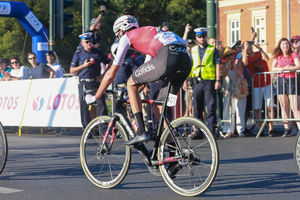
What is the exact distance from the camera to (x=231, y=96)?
1060 centimetres

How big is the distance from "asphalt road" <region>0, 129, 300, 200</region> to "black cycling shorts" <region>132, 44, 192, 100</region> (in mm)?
1119

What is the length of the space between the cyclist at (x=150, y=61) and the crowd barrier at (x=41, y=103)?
20.2ft

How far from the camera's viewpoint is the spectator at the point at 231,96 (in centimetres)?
1043

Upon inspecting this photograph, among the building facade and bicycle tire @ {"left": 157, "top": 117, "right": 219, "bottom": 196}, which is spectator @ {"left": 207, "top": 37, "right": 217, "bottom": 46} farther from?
the building facade

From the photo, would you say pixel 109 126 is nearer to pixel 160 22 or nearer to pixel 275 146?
pixel 275 146

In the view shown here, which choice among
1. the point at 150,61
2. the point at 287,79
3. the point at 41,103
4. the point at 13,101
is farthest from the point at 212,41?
the point at 150,61

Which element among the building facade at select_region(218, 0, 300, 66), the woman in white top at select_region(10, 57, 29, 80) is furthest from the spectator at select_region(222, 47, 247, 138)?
the building facade at select_region(218, 0, 300, 66)

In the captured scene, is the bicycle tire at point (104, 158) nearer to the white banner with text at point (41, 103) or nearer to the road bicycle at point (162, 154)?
the road bicycle at point (162, 154)

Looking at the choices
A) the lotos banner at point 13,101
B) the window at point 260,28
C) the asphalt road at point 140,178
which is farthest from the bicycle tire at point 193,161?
the window at point 260,28

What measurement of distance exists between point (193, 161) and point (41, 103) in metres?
7.73

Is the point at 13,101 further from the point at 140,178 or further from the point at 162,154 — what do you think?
the point at 162,154

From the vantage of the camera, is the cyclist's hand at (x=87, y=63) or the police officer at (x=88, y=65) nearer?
the cyclist's hand at (x=87, y=63)

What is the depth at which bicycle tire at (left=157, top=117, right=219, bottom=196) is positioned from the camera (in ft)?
14.1

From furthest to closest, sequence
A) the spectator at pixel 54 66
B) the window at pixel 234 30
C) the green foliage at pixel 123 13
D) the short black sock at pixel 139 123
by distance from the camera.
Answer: the window at pixel 234 30 < the green foliage at pixel 123 13 < the spectator at pixel 54 66 < the short black sock at pixel 139 123
